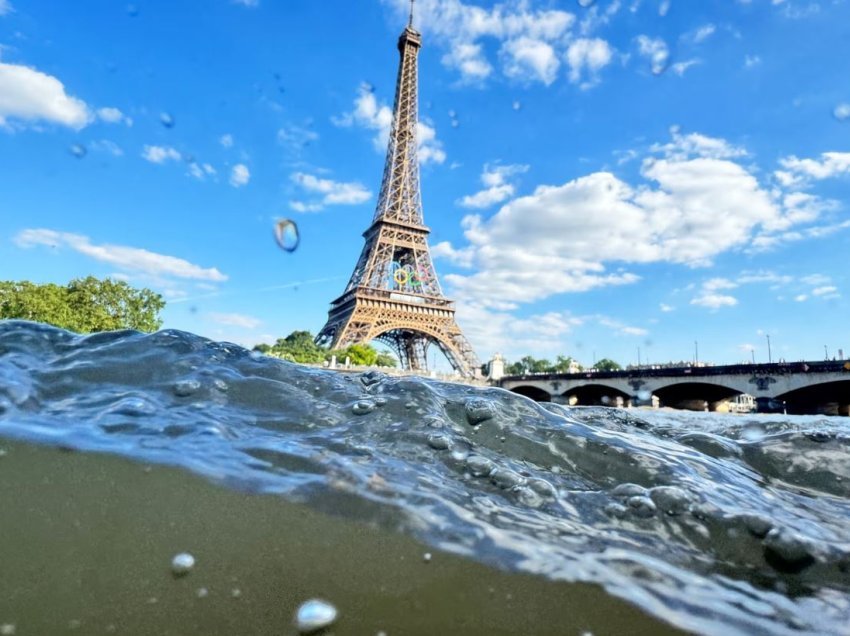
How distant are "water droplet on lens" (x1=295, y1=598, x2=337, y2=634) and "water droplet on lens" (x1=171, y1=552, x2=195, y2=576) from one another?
1.55 feet

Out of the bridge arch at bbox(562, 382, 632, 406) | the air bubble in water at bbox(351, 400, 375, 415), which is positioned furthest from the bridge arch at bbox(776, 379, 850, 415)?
the air bubble in water at bbox(351, 400, 375, 415)

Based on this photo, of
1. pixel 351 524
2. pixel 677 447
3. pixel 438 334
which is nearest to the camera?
pixel 351 524

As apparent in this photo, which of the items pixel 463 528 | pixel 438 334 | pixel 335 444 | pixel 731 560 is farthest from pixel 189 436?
pixel 438 334

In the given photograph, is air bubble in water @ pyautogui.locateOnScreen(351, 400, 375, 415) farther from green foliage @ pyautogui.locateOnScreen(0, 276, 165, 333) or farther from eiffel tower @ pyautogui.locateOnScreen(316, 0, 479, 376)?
eiffel tower @ pyautogui.locateOnScreen(316, 0, 479, 376)

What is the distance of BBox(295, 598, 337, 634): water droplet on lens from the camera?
58.5 inches

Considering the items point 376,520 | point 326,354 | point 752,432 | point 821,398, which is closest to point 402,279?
point 326,354

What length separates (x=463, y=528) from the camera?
2.00 meters

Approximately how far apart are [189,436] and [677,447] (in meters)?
3.68

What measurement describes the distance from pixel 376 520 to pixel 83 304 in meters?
42.9

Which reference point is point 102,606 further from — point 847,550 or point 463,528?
point 847,550

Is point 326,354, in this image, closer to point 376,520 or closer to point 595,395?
point 595,395

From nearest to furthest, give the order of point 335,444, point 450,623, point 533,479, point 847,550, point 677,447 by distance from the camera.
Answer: point 450,623
point 847,550
point 533,479
point 335,444
point 677,447

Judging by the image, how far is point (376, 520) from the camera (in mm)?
Answer: 2014

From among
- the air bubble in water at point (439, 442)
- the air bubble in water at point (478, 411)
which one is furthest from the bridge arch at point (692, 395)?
the air bubble in water at point (439, 442)
